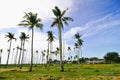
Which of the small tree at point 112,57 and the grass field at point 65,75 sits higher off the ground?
the small tree at point 112,57

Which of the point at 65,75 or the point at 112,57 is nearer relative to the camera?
the point at 65,75

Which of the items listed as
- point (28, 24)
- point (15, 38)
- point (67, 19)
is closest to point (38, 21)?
point (28, 24)

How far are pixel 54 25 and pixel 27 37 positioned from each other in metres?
32.5

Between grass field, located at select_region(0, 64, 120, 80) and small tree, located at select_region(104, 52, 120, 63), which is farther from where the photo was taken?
small tree, located at select_region(104, 52, 120, 63)

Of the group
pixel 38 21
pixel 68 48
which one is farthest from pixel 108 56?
pixel 38 21

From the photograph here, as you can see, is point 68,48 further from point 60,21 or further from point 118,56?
point 60,21

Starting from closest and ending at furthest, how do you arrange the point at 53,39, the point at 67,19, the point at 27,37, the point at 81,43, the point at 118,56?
the point at 67,19, the point at 27,37, the point at 53,39, the point at 81,43, the point at 118,56

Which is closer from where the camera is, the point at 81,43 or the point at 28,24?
the point at 28,24

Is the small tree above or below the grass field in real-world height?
above

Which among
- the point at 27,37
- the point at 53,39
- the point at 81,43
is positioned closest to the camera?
the point at 27,37

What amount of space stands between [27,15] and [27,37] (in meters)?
30.1

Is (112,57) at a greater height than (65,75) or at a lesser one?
greater

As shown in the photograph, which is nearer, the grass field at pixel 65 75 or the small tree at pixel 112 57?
the grass field at pixel 65 75

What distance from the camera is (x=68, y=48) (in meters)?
188
